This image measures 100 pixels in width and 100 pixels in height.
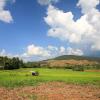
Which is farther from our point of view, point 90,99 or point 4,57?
point 4,57

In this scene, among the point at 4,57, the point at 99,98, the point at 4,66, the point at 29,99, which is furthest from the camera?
the point at 4,57

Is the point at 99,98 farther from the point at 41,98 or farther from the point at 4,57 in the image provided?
the point at 4,57

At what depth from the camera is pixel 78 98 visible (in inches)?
1169

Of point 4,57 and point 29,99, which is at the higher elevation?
point 4,57

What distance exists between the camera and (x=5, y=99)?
28484 mm

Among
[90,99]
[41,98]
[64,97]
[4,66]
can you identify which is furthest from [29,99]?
[4,66]

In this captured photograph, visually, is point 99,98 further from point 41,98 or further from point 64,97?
point 41,98

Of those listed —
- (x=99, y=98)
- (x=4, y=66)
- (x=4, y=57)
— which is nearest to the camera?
(x=99, y=98)

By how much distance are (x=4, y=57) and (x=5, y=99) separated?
453 feet

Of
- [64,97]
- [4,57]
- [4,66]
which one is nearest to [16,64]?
[4,66]

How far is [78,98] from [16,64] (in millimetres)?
117091

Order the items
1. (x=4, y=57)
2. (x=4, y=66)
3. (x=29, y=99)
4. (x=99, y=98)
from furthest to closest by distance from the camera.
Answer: (x=4, y=57)
(x=4, y=66)
(x=99, y=98)
(x=29, y=99)

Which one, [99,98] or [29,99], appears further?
[99,98]

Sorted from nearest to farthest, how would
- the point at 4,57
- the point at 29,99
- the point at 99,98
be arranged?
the point at 29,99
the point at 99,98
the point at 4,57
